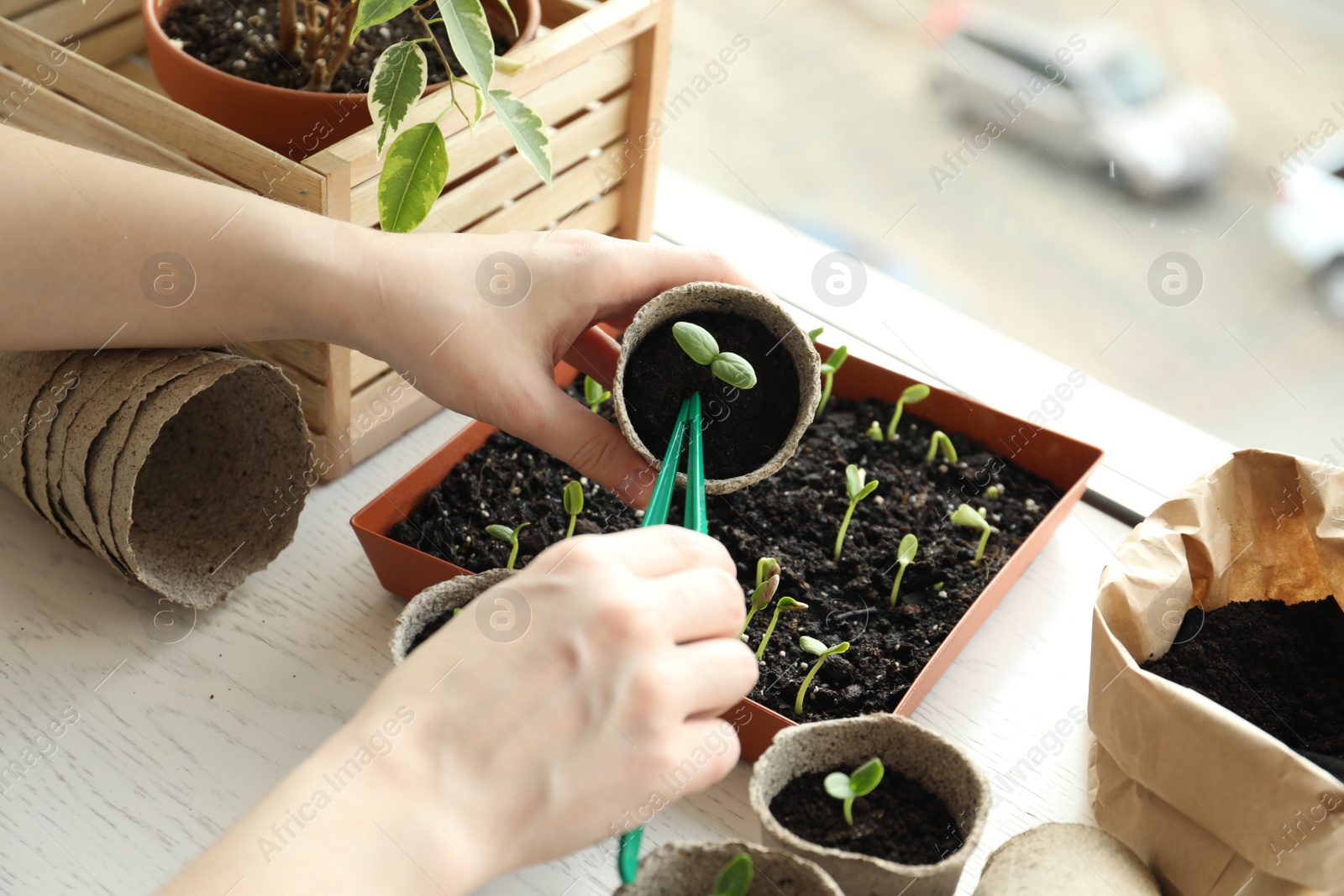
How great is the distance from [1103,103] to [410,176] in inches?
65.6

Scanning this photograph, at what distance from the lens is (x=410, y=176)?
2.61ft

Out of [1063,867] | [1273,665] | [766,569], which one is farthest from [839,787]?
[1273,665]

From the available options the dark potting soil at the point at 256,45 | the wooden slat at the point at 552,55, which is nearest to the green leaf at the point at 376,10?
the wooden slat at the point at 552,55

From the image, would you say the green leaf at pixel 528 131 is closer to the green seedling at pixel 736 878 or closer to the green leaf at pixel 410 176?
the green leaf at pixel 410 176

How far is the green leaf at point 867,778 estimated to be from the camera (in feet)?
1.97

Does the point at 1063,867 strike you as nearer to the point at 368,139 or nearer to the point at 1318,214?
the point at 368,139

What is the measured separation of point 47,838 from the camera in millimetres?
711

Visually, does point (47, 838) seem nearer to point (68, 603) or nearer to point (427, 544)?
point (68, 603)

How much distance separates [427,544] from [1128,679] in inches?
20.7

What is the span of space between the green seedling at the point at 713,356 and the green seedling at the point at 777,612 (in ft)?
0.54

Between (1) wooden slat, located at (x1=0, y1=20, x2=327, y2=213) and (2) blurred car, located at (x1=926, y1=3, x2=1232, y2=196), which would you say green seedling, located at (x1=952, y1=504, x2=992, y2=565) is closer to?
(1) wooden slat, located at (x1=0, y1=20, x2=327, y2=213)

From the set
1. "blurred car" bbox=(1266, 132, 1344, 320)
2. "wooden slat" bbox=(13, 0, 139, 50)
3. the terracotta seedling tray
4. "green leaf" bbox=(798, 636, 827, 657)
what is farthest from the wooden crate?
"blurred car" bbox=(1266, 132, 1344, 320)

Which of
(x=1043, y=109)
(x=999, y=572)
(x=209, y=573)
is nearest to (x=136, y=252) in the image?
(x=209, y=573)

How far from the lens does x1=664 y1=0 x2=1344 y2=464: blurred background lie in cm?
188
